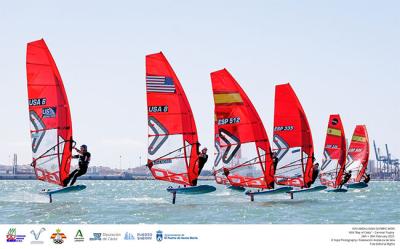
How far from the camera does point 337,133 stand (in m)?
41.1

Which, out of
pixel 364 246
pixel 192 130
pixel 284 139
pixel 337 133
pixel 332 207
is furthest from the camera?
pixel 337 133

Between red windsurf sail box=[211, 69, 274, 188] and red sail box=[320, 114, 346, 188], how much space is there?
14.0 m

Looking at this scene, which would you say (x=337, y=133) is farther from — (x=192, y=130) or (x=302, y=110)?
(x=192, y=130)

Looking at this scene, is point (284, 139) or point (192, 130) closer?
point (192, 130)

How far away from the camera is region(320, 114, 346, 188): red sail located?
40.9 m

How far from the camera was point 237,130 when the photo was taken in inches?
1073

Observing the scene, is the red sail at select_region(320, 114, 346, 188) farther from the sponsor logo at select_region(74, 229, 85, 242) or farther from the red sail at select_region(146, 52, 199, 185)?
the sponsor logo at select_region(74, 229, 85, 242)

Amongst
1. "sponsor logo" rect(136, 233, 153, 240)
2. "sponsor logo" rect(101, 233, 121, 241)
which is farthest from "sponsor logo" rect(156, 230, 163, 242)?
"sponsor logo" rect(101, 233, 121, 241)

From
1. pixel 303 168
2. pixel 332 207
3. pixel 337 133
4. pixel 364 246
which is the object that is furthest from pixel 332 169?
pixel 364 246

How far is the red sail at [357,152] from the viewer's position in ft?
150

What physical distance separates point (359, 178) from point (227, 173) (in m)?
20.8

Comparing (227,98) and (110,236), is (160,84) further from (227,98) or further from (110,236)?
(110,236)

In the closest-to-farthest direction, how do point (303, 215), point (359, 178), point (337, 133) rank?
point (303, 215) → point (337, 133) → point (359, 178)

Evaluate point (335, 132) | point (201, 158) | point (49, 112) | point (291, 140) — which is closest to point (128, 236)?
point (49, 112)
